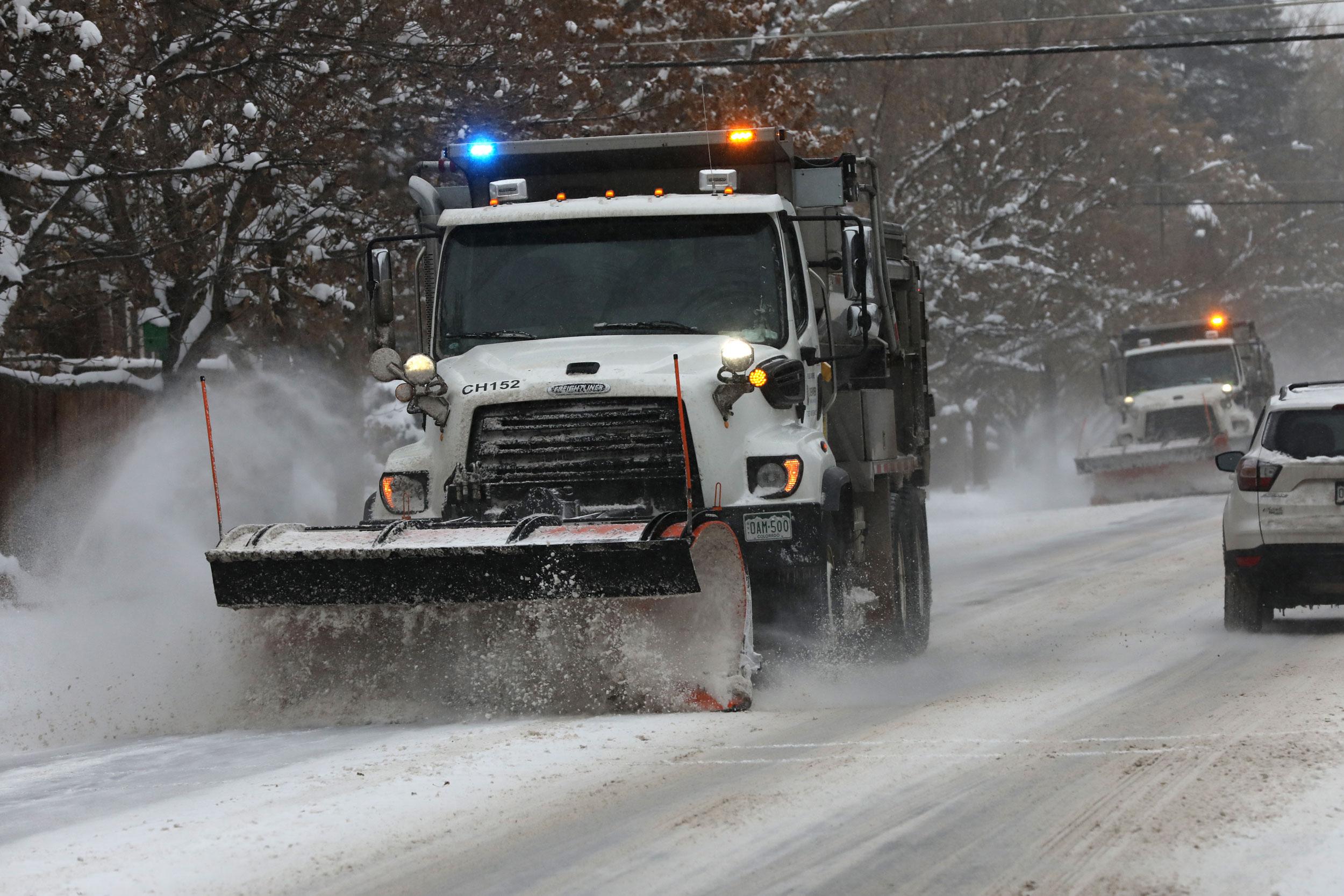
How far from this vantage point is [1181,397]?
31703 millimetres

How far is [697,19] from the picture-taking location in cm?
2309

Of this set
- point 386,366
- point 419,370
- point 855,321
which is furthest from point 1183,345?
point 419,370

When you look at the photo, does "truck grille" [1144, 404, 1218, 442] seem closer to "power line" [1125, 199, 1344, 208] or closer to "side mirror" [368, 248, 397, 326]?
"power line" [1125, 199, 1344, 208]

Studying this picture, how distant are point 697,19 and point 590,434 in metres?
15.2

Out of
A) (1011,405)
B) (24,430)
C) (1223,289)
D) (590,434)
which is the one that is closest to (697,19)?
(24,430)

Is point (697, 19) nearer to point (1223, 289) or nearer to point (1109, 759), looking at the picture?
point (1109, 759)

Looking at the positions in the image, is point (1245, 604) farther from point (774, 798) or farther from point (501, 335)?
point (774, 798)

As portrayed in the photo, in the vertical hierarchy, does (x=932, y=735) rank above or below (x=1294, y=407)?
below

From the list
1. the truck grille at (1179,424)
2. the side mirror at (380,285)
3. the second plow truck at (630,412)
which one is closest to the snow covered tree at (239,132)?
the side mirror at (380,285)

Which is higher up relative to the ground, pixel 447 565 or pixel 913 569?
pixel 447 565

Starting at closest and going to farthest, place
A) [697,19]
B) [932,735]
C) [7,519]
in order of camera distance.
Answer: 1. [932,735]
2. [7,519]
3. [697,19]

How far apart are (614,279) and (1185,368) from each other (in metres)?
25.1

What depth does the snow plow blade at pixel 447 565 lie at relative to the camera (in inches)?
308

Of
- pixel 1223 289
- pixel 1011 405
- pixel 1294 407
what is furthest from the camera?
pixel 1223 289
